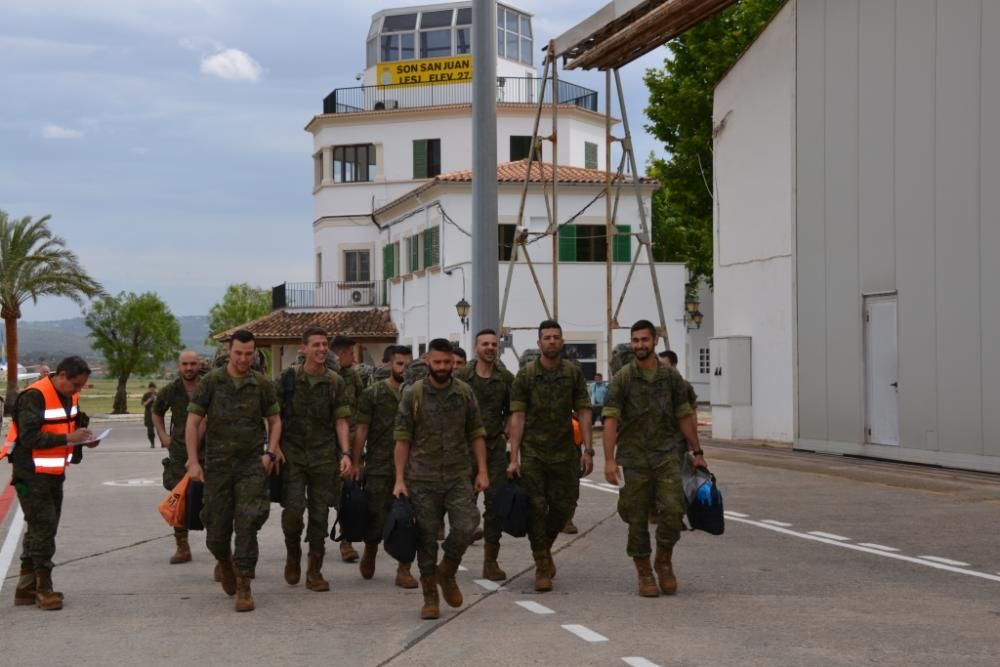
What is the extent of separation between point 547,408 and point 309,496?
181cm

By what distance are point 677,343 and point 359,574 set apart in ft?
107

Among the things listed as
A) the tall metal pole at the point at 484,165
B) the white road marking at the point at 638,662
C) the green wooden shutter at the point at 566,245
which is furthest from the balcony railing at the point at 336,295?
the white road marking at the point at 638,662

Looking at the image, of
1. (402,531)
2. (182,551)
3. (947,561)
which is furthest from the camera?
(182,551)

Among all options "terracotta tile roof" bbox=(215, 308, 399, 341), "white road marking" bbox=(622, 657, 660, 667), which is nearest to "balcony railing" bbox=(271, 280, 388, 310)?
"terracotta tile roof" bbox=(215, 308, 399, 341)

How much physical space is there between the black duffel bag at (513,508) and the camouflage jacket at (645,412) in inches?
29.4

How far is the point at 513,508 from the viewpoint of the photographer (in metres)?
10.6

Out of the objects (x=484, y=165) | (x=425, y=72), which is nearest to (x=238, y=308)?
(x=425, y=72)

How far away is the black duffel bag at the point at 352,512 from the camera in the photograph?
11133 mm

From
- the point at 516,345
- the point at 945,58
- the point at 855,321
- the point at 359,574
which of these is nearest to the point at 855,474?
the point at 855,321

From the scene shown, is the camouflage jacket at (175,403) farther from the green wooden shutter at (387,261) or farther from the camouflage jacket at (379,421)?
the green wooden shutter at (387,261)

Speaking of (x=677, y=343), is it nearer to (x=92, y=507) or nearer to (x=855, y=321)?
(x=855, y=321)

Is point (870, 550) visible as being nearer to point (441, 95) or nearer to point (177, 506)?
point (177, 506)

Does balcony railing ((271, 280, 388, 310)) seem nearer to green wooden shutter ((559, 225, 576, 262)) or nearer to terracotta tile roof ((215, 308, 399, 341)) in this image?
terracotta tile roof ((215, 308, 399, 341))

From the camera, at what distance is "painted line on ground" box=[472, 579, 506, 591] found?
35.0 ft
